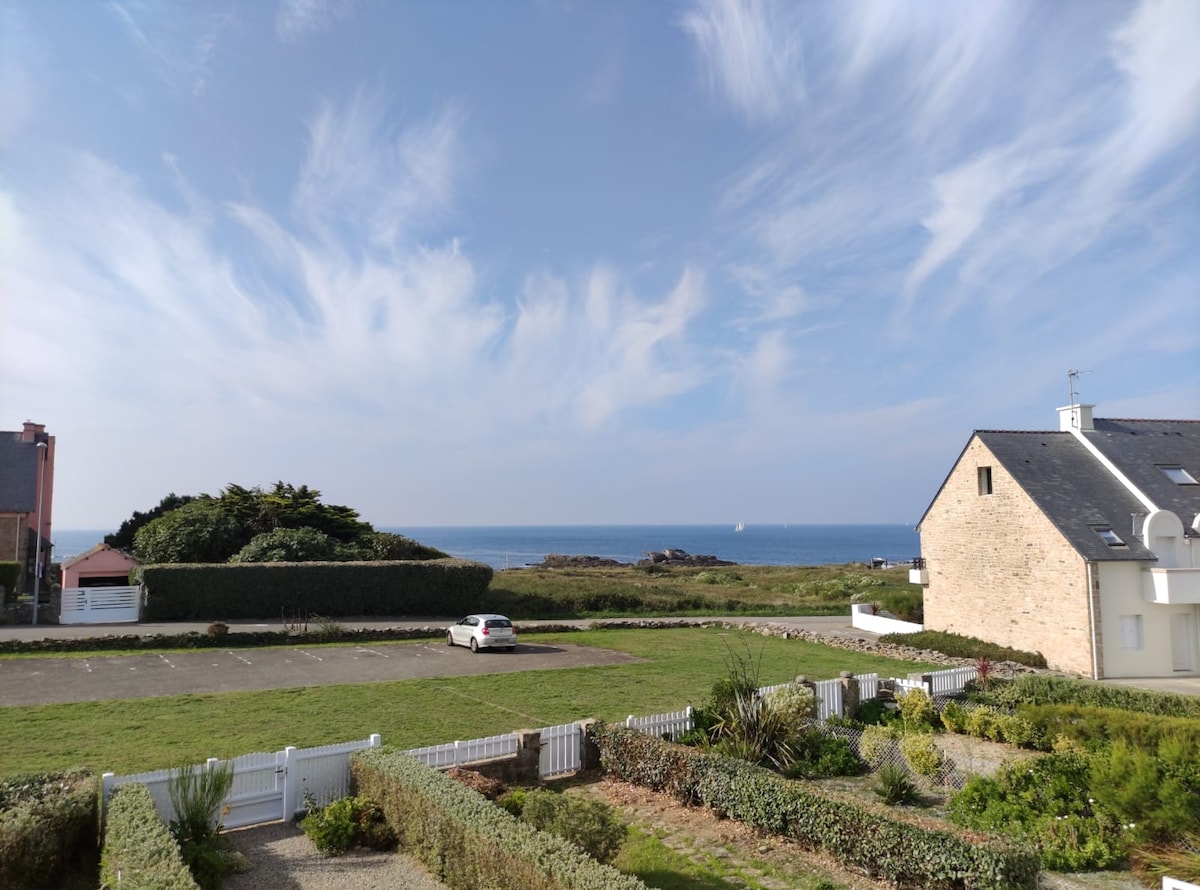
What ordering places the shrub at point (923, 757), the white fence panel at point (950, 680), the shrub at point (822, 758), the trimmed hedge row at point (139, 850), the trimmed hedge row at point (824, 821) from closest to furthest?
the trimmed hedge row at point (139, 850), the trimmed hedge row at point (824, 821), the shrub at point (923, 757), the shrub at point (822, 758), the white fence panel at point (950, 680)

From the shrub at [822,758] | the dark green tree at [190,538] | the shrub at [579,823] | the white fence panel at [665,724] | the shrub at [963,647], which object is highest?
the dark green tree at [190,538]

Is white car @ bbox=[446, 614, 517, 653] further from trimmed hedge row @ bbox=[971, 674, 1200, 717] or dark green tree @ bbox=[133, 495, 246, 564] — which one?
dark green tree @ bbox=[133, 495, 246, 564]

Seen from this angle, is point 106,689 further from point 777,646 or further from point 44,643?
point 777,646

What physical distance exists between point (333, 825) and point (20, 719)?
1005 centimetres

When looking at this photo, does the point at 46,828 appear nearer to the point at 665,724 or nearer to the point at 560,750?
the point at 560,750

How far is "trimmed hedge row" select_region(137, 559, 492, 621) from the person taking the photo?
3189 centimetres

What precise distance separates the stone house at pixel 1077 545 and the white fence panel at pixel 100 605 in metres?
32.8

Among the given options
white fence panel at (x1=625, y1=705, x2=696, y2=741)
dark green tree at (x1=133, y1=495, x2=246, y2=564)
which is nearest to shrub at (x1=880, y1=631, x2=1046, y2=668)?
white fence panel at (x1=625, y1=705, x2=696, y2=741)

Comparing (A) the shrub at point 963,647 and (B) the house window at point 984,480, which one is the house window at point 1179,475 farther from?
(A) the shrub at point 963,647

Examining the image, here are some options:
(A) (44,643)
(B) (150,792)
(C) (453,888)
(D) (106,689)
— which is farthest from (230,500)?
(C) (453,888)

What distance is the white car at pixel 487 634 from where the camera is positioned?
85.0ft

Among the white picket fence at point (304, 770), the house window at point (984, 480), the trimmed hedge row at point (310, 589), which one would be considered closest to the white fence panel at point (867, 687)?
the white picket fence at point (304, 770)

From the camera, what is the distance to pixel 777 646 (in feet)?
94.0

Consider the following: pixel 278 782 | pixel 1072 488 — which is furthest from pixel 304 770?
pixel 1072 488
